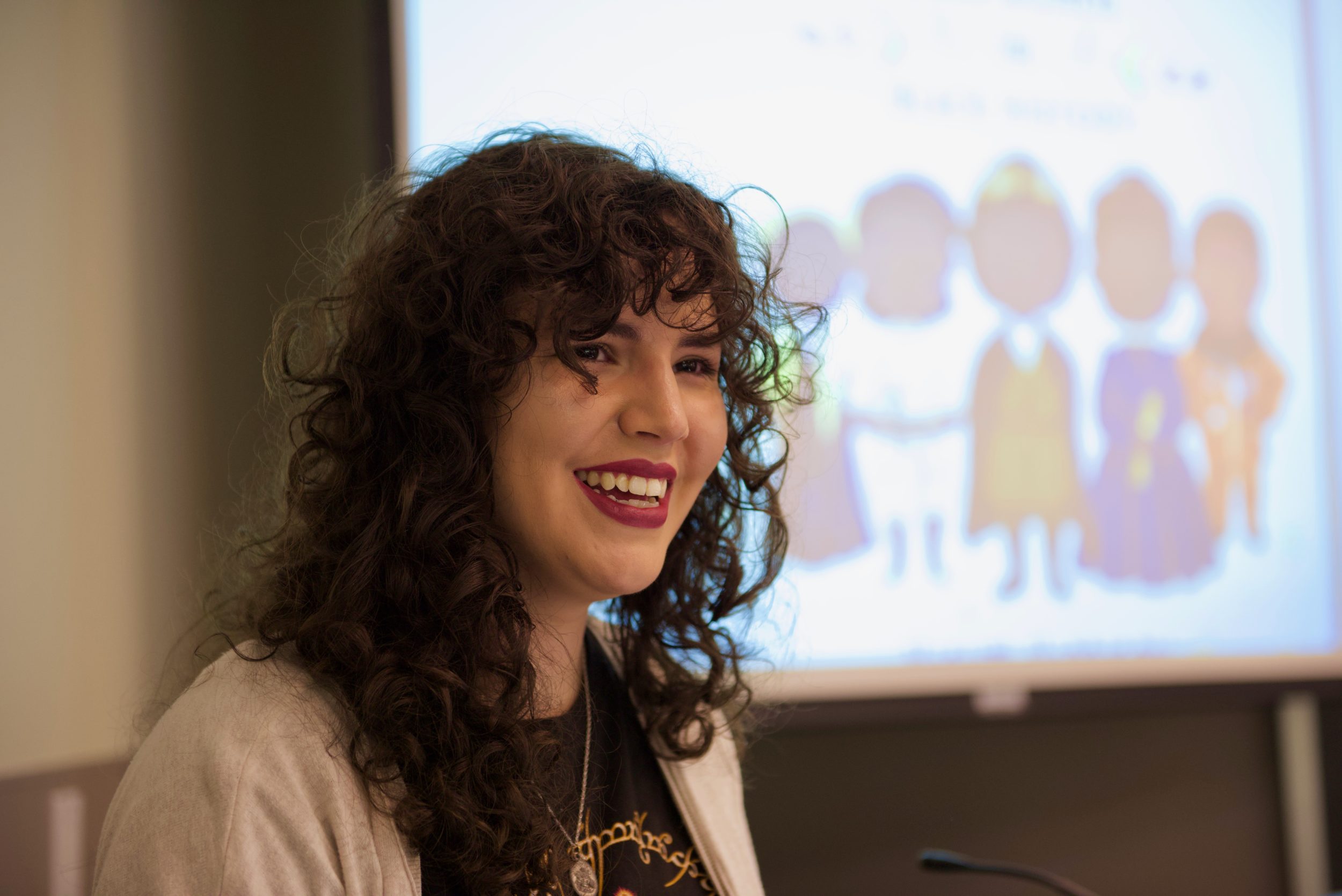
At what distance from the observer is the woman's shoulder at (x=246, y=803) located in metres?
0.78

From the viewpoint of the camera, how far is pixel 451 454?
36.6 inches

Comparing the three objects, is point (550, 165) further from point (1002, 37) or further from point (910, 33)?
point (1002, 37)

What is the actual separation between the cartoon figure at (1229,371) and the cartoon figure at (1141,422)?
0.06 metres

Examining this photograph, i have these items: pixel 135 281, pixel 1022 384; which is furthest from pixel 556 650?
pixel 1022 384

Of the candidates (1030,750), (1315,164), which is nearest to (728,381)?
(1030,750)

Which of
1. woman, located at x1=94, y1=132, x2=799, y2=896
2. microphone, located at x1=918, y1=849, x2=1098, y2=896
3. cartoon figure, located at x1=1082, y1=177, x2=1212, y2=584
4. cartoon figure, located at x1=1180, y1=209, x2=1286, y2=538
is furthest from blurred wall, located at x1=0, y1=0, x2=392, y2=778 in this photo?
cartoon figure, located at x1=1180, y1=209, x2=1286, y2=538

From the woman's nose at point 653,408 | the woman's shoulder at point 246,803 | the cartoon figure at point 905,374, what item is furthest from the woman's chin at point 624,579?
the cartoon figure at point 905,374

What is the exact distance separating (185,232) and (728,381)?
1.08 meters

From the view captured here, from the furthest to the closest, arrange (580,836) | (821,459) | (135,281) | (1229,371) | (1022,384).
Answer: (1229,371)
(1022,384)
(821,459)
(135,281)
(580,836)

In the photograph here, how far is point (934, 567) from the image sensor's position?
6.40 ft

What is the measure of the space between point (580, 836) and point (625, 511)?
35 centimetres

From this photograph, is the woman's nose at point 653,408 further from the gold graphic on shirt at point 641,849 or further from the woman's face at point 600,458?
the gold graphic on shirt at point 641,849

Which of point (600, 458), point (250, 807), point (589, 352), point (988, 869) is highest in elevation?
point (589, 352)

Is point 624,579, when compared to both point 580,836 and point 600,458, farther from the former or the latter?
point 580,836
